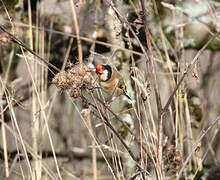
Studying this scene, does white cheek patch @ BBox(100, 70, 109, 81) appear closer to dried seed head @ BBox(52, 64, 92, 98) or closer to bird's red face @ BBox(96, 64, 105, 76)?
bird's red face @ BBox(96, 64, 105, 76)

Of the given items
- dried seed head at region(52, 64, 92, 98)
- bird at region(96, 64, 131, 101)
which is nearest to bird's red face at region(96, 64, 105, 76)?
bird at region(96, 64, 131, 101)

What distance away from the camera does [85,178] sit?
6.31ft

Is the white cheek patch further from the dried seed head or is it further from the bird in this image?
the dried seed head

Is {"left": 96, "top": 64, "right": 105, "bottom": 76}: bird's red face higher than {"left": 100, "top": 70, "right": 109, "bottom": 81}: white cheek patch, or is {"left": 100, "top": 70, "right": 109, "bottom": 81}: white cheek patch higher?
{"left": 96, "top": 64, "right": 105, "bottom": 76}: bird's red face

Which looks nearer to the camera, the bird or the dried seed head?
the dried seed head

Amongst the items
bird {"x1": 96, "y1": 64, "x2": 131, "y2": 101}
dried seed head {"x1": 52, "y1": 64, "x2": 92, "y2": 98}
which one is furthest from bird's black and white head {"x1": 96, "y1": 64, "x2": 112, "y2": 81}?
dried seed head {"x1": 52, "y1": 64, "x2": 92, "y2": 98}

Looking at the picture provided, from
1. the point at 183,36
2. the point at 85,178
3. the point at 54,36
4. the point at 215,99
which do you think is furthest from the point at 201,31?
the point at 85,178

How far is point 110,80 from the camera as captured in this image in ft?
3.46

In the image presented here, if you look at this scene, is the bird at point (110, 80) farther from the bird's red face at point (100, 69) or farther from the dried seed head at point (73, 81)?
the dried seed head at point (73, 81)

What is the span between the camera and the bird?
3.41 ft

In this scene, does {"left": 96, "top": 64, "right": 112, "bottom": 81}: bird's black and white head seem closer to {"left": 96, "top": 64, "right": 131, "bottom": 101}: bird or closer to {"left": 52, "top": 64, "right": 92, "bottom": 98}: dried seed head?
{"left": 96, "top": 64, "right": 131, "bottom": 101}: bird

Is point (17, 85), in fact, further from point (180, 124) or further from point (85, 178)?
point (180, 124)

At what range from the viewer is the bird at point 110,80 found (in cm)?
104

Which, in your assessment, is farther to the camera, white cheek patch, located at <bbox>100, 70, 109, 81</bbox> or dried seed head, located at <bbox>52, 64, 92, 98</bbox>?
white cheek patch, located at <bbox>100, 70, 109, 81</bbox>
